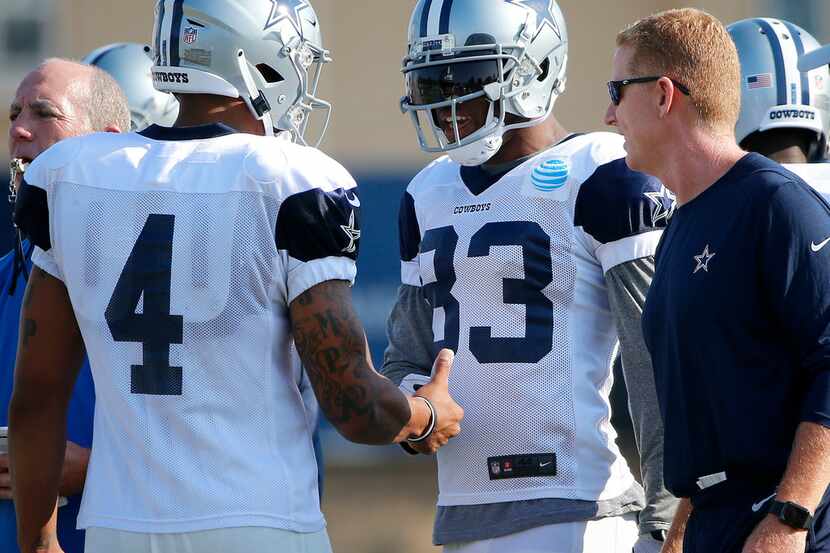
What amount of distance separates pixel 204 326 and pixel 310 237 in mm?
301

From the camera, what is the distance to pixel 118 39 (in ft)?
45.9

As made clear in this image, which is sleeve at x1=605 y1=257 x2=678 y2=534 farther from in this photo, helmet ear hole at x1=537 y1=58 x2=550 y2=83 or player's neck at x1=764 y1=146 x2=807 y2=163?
player's neck at x1=764 y1=146 x2=807 y2=163

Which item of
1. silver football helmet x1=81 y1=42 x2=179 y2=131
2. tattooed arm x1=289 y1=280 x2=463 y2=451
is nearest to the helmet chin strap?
tattooed arm x1=289 y1=280 x2=463 y2=451

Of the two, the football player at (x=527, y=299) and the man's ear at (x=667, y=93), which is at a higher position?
the man's ear at (x=667, y=93)

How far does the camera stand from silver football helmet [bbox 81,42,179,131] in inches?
218

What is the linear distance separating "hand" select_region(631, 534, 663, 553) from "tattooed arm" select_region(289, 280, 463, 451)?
2.59 ft

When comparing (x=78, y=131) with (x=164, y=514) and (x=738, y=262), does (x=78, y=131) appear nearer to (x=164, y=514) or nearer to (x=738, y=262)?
(x=164, y=514)

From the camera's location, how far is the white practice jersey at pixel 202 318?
9.43 ft

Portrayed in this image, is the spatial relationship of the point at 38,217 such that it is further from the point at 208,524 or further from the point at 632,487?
the point at 632,487

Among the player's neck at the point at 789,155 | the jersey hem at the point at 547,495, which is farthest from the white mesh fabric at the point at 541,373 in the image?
the player's neck at the point at 789,155

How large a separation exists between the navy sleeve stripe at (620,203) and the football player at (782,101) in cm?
89

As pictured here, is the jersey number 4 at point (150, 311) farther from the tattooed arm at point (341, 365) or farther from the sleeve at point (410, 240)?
the sleeve at point (410, 240)

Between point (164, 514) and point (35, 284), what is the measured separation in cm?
65

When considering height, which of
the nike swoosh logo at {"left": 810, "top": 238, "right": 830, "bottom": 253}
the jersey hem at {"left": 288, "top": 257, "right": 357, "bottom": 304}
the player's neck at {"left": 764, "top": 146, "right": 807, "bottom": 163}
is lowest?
the player's neck at {"left": 764, "top": 146, "right": 807, "bottom": 163}
